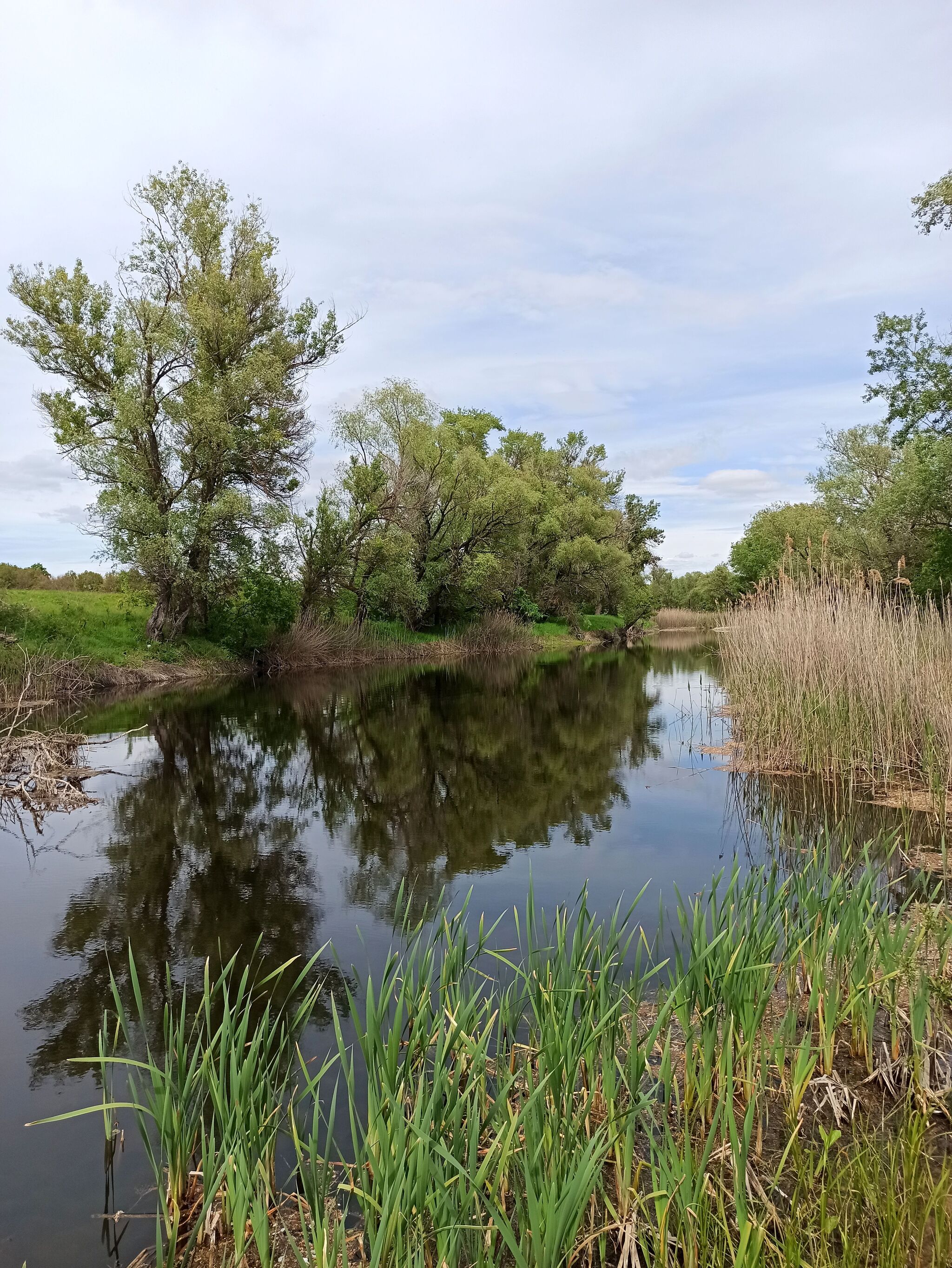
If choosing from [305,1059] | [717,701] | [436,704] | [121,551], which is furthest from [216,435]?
[305,1059]

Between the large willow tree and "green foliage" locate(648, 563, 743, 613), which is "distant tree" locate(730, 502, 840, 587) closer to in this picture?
"green foliage" locate(648, 563, 743, 613)

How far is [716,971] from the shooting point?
11.0 feet

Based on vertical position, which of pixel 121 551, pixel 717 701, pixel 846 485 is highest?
pixel 846 485

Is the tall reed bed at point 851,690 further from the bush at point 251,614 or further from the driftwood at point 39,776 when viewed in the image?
the bush at point 251,614

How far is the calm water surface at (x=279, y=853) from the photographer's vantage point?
13.1 ft

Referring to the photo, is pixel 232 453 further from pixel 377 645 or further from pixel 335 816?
pixel 335 816

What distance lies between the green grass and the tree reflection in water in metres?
4.19

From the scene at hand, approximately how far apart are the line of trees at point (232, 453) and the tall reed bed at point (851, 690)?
1919 cm

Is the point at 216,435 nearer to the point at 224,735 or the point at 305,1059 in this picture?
the point at 224,735

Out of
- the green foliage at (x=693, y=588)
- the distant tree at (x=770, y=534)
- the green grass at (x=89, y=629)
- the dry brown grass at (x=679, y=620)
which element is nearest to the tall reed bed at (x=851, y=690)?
the green grass at (x=89, y=629)

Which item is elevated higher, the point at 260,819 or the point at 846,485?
the point at 846,485

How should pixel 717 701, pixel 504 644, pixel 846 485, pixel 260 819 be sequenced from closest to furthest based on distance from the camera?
pixel 260 819, pixel 717 701, pixel 846 485, pixel 504 644

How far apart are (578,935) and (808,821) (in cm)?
585

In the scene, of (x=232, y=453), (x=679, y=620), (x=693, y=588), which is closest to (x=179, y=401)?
(x=232, y=453)
